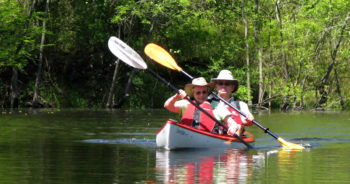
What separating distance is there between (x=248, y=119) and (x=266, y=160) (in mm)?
2206

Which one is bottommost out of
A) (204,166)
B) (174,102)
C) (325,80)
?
(204,166)

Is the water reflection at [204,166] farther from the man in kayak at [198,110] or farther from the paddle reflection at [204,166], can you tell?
the man in kayak at [198,110]

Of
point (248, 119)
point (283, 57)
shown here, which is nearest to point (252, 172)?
point (248, 119)

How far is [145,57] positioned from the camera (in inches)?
1291

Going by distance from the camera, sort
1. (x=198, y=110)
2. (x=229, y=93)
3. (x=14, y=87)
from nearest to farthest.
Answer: (x=198, y=110)
(x=229, y=93)
(x=14, y=87)

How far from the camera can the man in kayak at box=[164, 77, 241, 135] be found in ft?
40.0

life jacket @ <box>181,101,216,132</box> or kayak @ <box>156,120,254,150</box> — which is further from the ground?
life jacket @ <box>181,101,216,132</box>

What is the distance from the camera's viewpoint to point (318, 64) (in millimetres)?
33156

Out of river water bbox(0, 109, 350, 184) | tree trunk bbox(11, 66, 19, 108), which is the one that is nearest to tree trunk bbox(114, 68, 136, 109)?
tree trunk bbox(11, 66, 19, 108)

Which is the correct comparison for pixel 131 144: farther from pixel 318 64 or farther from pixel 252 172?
pixel 318 64

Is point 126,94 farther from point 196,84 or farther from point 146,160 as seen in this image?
point 146,160

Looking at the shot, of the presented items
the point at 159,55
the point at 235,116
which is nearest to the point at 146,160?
the point at 235,116

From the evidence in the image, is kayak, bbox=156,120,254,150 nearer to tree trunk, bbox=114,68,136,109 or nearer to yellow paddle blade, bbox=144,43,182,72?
yellow paddle blade, bbox=144,43,182,72

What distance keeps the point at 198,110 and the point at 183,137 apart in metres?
0.62
